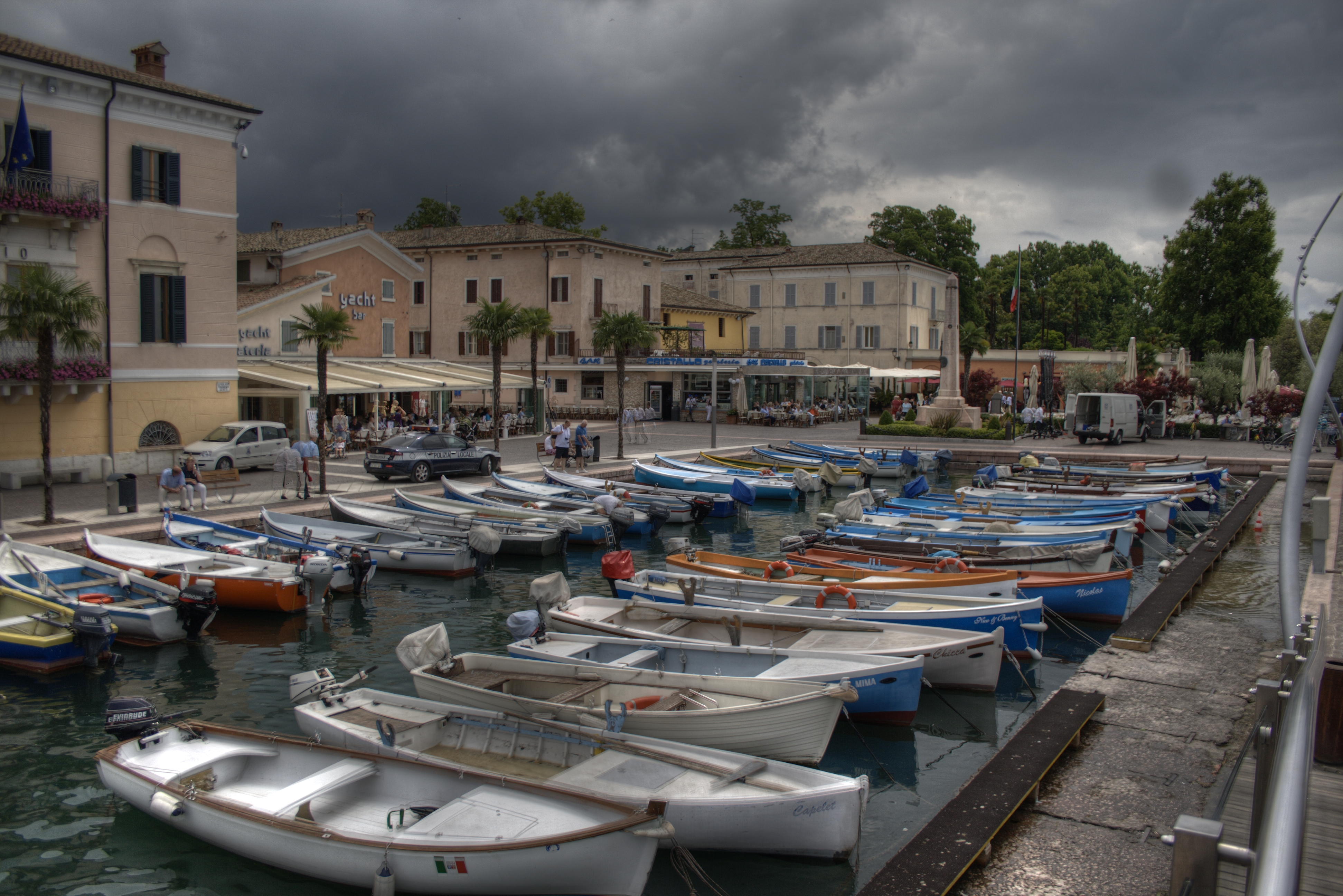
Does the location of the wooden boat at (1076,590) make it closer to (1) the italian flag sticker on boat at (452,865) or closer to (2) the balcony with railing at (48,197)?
(1) the italian flag sticker on boat at (452,865)

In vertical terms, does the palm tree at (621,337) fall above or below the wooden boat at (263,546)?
above

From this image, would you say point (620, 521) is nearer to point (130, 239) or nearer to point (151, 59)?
point (130, 239)

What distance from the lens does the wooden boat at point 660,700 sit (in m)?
9.57

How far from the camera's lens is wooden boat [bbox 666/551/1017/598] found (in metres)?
15.0

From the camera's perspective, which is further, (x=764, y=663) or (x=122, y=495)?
(x=122, y=495)

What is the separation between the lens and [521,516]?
A: 23.5m

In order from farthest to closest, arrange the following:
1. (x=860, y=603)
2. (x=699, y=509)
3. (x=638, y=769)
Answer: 1. (x=699, y=509)
2. (x=860, y=603)
3. (x=638, y=769)

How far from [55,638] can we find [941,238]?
71.8m

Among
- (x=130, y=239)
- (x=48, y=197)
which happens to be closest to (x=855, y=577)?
(x=48, y=197)

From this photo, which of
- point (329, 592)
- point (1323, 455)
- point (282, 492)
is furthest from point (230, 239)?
point (1323, 455)

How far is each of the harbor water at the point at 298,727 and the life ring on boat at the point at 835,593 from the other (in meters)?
1.87

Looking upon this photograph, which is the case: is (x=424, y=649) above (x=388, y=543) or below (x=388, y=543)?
above

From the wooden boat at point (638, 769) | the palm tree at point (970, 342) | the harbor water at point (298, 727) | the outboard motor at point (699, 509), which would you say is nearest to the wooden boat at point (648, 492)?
the outboard motor at point (699, 509)

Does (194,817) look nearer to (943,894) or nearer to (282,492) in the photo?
(943,894)
